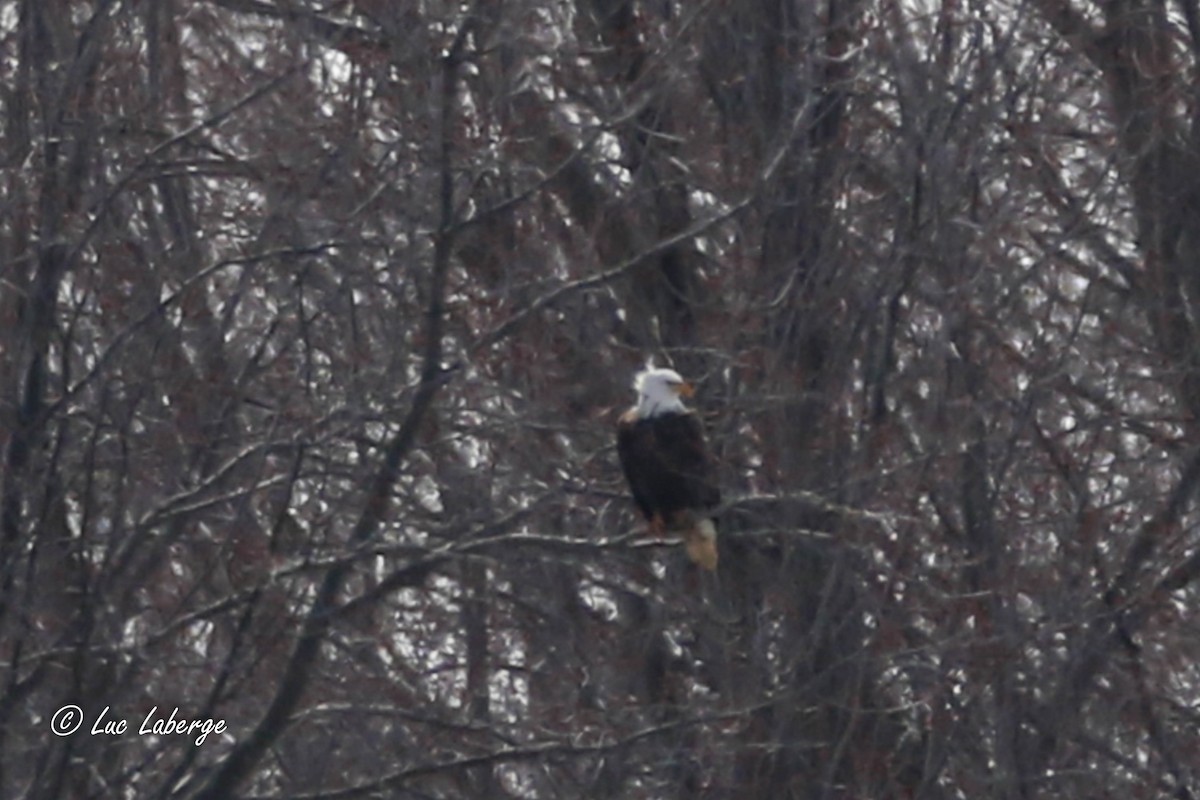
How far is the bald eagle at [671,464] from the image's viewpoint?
28.3ft

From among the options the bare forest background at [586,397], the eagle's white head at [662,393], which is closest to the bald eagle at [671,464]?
the eagle's white head at [662,393]

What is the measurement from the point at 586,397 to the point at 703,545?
3.54ft

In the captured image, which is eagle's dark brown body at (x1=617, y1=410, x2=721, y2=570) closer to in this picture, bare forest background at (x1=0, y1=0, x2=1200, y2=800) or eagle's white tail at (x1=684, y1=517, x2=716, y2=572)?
eagle's white tail at (x1=684, y1=517, x2=716, y2=572)

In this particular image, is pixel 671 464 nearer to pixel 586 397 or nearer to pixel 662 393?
pixel 662 393

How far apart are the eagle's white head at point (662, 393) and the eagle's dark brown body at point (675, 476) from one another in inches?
0.9

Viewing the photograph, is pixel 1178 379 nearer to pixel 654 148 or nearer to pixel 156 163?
pixel 654 148

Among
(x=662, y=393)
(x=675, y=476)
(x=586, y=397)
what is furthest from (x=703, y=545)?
(x=586, y=397)

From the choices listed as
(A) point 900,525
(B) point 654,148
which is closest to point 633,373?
(B) point 654,148

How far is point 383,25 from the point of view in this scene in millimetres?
7801

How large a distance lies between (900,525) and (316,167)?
2.08 metres

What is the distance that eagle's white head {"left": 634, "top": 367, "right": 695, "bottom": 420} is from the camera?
867 cm

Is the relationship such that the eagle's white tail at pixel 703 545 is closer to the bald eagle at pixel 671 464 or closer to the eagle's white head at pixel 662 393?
the bald eagle at pixel 671 464

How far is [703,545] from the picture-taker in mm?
8805

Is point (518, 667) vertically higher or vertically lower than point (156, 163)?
lower
